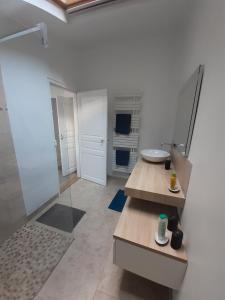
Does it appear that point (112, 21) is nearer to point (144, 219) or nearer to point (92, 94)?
point (92, 94)

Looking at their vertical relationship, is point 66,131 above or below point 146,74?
below

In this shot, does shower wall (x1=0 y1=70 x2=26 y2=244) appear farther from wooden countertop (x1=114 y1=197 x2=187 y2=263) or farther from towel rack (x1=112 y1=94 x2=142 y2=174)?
towel rack (x1=112 y1=94 x2=142 y2=174)

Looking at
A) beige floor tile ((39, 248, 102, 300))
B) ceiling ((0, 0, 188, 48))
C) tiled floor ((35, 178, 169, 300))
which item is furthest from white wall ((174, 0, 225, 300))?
ceiling ((0, 0, 188, 48))

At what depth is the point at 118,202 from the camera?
2.46 m

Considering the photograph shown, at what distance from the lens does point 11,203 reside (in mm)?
1825

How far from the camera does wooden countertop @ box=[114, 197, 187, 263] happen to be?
3.10 feet

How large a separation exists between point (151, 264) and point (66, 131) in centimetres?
288

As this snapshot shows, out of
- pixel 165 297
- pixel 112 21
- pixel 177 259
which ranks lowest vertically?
pixel 165 297

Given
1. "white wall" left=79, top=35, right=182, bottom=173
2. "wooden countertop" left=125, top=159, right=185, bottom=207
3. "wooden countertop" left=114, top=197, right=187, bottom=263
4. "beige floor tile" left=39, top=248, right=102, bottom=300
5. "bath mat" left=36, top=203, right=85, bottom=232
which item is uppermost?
"white wall" left=79, top=35, right=182, bottom=173

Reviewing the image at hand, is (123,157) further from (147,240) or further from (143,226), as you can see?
(147,240)

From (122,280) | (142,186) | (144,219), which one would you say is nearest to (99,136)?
(142,186)

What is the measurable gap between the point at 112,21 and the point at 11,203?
281 centimetres

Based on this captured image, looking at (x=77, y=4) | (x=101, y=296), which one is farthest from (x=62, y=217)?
(x=77, y=4)

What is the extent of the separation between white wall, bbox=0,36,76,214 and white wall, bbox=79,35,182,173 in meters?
0.67
